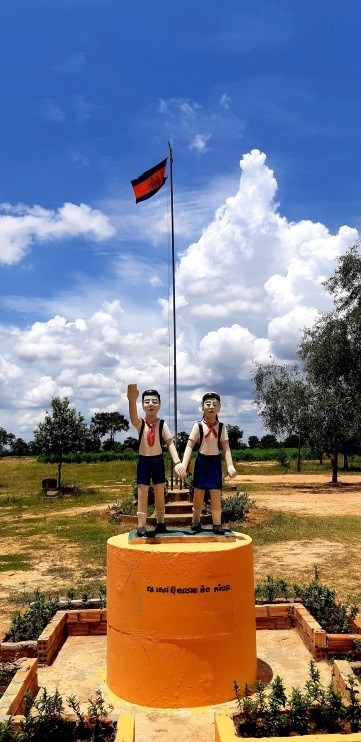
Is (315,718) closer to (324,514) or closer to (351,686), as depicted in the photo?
(351,686)

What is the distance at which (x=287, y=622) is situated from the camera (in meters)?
7.48

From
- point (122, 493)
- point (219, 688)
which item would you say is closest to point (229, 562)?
point (219, 688)

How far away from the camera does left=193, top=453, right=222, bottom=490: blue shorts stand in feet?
20.1

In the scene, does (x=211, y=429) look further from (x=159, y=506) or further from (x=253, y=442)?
(x=253, y=442)

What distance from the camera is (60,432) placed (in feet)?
84.4

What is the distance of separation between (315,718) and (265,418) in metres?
24.3

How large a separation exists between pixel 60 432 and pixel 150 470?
2020 cm

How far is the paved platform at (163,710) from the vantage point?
4992 mm

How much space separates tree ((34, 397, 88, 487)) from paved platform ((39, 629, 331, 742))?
18839 mm

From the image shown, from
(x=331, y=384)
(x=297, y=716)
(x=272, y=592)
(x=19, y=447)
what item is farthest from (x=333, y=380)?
(x=19, y=447)

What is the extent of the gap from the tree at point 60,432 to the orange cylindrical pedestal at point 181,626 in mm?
20651

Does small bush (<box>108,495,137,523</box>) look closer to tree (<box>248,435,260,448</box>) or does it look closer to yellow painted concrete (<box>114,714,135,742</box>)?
yellow painted concrete (<box>114,714,135,742</box>)

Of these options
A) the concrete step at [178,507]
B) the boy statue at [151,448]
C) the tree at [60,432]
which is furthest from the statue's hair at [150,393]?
the tree at [60,432]

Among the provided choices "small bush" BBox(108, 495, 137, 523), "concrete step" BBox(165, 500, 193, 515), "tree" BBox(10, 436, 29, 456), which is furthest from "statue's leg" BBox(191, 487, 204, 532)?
"tree" BBox(10, 436, 29, 456)
